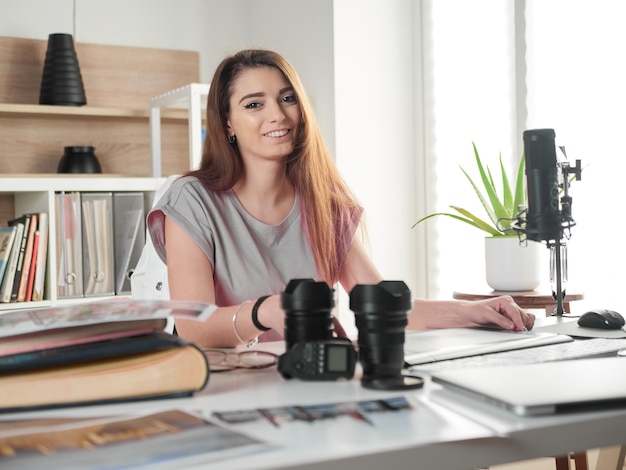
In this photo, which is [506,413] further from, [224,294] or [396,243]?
[396,243]

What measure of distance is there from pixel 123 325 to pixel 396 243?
8.28 ft

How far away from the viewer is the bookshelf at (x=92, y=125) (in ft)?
10.3

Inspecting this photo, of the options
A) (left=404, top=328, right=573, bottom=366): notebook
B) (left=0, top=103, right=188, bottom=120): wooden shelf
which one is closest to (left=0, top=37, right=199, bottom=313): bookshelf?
(left=0, top=103, right=188, bottom=120): wooden shelf

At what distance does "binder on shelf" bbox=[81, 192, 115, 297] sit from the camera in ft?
10.2

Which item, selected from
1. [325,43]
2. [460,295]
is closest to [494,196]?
[460,295]

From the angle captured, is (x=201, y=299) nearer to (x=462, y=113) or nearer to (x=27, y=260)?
(x=27, y=260)

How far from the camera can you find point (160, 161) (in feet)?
11.5

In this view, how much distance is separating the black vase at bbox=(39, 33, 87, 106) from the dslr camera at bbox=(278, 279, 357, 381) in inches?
94.8

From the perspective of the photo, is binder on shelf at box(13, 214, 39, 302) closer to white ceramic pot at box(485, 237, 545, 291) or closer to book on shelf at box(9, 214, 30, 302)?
book on shelf at box(9, 214, 30, 302)

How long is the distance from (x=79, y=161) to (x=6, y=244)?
480 millimetres

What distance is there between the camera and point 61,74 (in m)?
3.22

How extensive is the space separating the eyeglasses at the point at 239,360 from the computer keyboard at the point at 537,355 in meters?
0.20

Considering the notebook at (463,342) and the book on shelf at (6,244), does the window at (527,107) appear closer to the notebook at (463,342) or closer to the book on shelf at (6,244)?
the notebook at (463,342)

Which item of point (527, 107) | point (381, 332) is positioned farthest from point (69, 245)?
point (381, 332)
